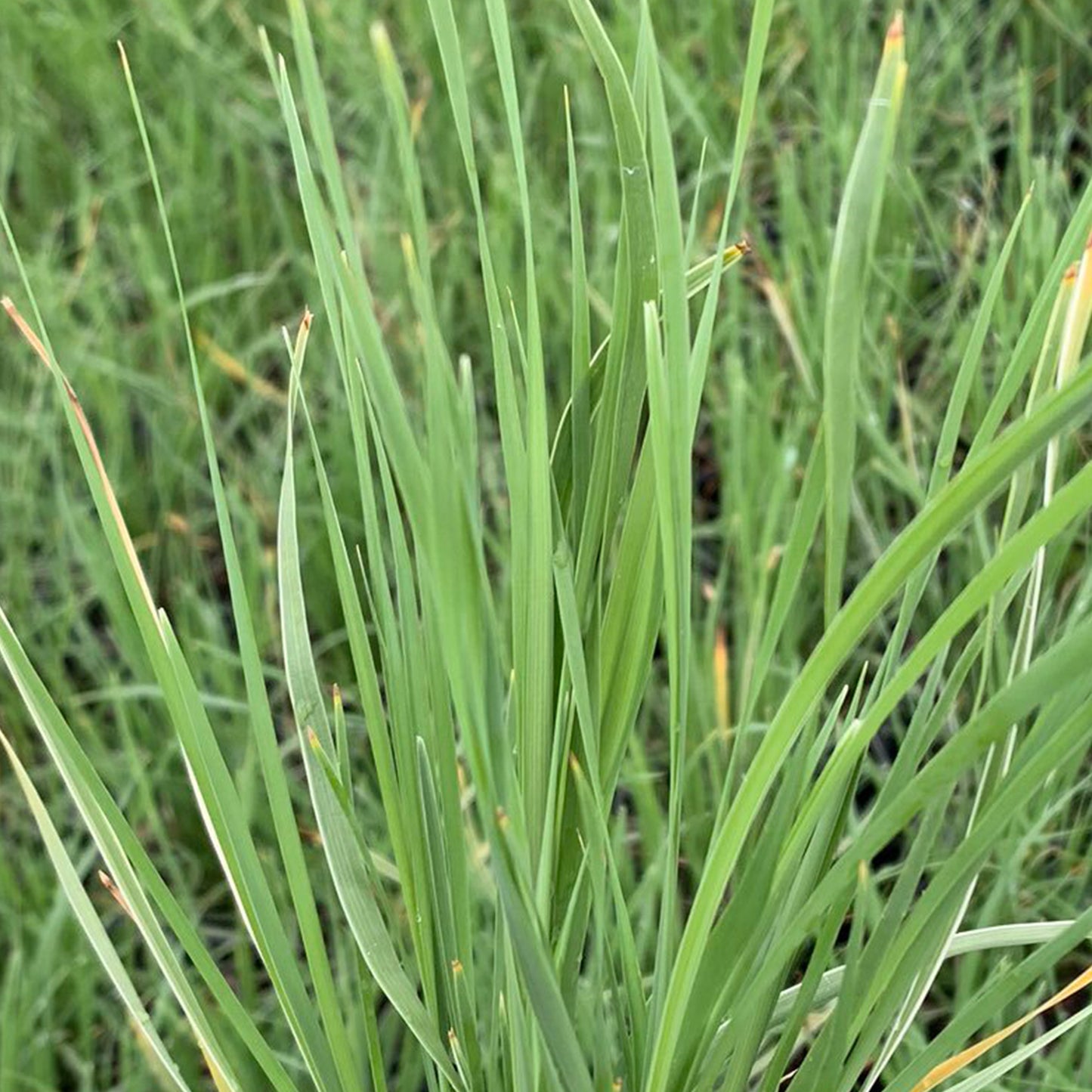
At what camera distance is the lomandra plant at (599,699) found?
0.33 metres

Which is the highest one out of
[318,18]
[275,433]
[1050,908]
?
[318,18]

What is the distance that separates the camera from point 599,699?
17.7 inches

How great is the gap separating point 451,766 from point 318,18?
3.55 ft

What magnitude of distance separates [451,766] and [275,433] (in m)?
0.76

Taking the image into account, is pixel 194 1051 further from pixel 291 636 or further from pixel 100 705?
pixel 291 636

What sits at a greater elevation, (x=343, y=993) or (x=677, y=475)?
(x=677, y=475)

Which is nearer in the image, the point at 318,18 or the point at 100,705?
the point at 100,705

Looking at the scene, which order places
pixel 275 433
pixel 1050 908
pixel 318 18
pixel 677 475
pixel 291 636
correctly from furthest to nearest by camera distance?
pixel 318 18 → pixel 275 433 → pixel 1050 908 → pixel 291 636 → pixel 677 475

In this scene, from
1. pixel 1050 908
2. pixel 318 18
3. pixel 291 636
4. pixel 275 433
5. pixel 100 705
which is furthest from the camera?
pixel 318 18

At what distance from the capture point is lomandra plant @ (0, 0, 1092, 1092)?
333 mm

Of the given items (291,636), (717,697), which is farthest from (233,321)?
(291,636)

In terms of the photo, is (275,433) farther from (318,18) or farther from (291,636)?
(291,636)

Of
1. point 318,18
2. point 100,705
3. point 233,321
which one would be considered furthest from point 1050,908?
point 318,18

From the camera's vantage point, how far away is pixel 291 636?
473 millimetres
